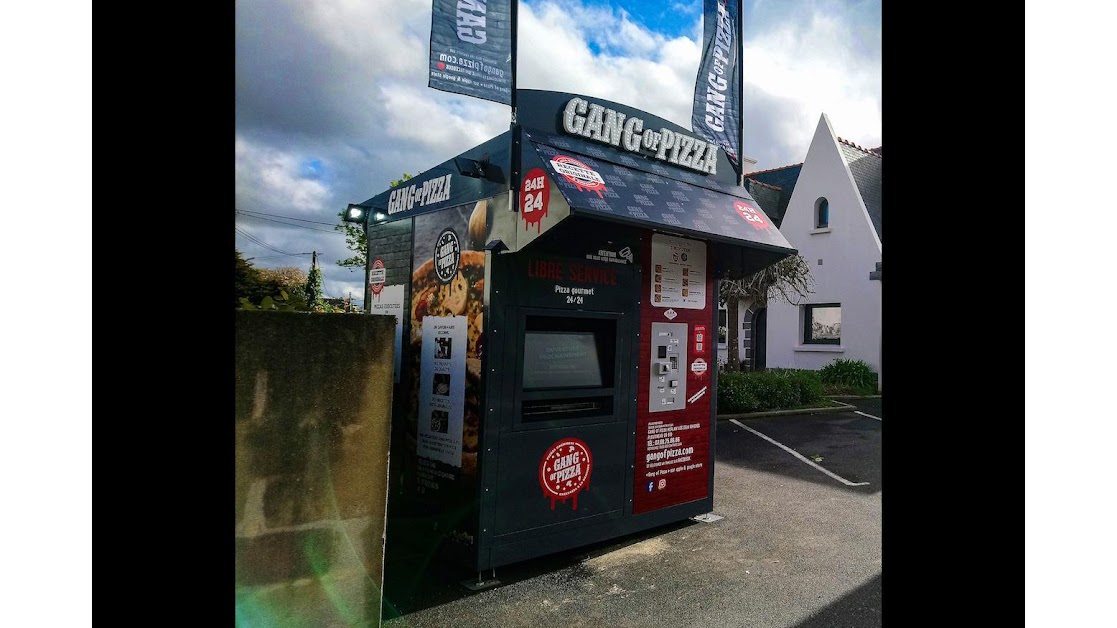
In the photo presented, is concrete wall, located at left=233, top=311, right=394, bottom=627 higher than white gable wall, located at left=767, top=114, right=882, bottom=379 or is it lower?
lower

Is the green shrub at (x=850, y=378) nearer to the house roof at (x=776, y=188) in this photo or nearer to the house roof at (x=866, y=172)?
the house roof at (x=866, y=172)

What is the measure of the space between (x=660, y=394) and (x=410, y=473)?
1.81 m

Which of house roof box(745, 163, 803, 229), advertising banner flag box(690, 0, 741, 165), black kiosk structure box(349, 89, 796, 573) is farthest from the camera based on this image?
house roof box(745, 163, 803, 229)

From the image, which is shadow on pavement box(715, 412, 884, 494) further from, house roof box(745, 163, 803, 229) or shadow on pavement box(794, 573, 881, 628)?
house roof box(745, 163, 803, 229)

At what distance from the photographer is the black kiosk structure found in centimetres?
372

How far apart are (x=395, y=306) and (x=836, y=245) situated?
36.3ft

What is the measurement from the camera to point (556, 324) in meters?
4.05

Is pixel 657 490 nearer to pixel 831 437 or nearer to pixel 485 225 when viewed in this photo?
pixel 485 225

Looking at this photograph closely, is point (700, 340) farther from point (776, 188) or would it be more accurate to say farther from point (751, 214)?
point (776, 188)

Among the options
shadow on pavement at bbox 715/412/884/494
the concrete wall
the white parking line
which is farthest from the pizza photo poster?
the white parking line

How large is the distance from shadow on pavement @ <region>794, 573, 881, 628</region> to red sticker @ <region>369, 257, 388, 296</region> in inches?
138

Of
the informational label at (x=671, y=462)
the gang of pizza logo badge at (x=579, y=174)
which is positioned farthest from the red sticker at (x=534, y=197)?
the informational label at (x=671, y=462)

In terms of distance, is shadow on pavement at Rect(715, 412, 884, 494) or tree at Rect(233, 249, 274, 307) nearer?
tree at Rect(233, 249, 274, 307)
